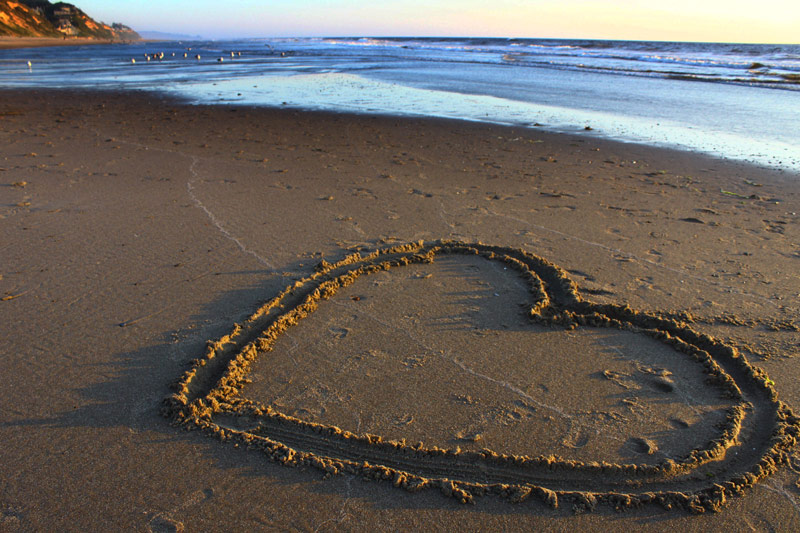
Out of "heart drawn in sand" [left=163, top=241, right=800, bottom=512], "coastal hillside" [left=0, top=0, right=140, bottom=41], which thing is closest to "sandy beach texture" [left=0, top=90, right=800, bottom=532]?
"heart drawn in sand" [left=163, top=241, right=800, bottom=512]

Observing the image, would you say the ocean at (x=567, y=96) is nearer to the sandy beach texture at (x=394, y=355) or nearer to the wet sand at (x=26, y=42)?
the sandy beach texture at (x=394, y=355)

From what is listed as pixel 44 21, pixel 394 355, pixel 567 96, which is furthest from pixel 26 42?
pixel 394 355

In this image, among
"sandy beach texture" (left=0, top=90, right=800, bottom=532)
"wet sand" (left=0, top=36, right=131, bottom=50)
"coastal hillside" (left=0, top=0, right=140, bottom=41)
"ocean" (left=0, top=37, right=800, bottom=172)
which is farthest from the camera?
"coastal hillside" (left=0, top=0, right=140, bottom=41)

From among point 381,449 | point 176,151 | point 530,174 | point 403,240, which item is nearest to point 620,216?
point 530,174

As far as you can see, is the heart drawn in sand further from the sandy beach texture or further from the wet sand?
the wet sand

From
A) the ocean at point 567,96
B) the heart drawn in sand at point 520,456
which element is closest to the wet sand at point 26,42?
the ocean at point 567,96

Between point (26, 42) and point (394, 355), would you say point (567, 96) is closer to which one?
point (394, 355)

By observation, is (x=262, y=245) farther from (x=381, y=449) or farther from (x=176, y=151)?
(x=176, y=151)

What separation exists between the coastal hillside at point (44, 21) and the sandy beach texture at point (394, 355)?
72.5 metres

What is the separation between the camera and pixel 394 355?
307 cm

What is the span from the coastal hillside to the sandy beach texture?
72.5m

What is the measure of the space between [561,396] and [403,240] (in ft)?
7.68

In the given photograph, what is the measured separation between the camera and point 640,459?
234 centimetres

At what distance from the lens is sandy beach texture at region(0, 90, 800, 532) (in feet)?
6.93
